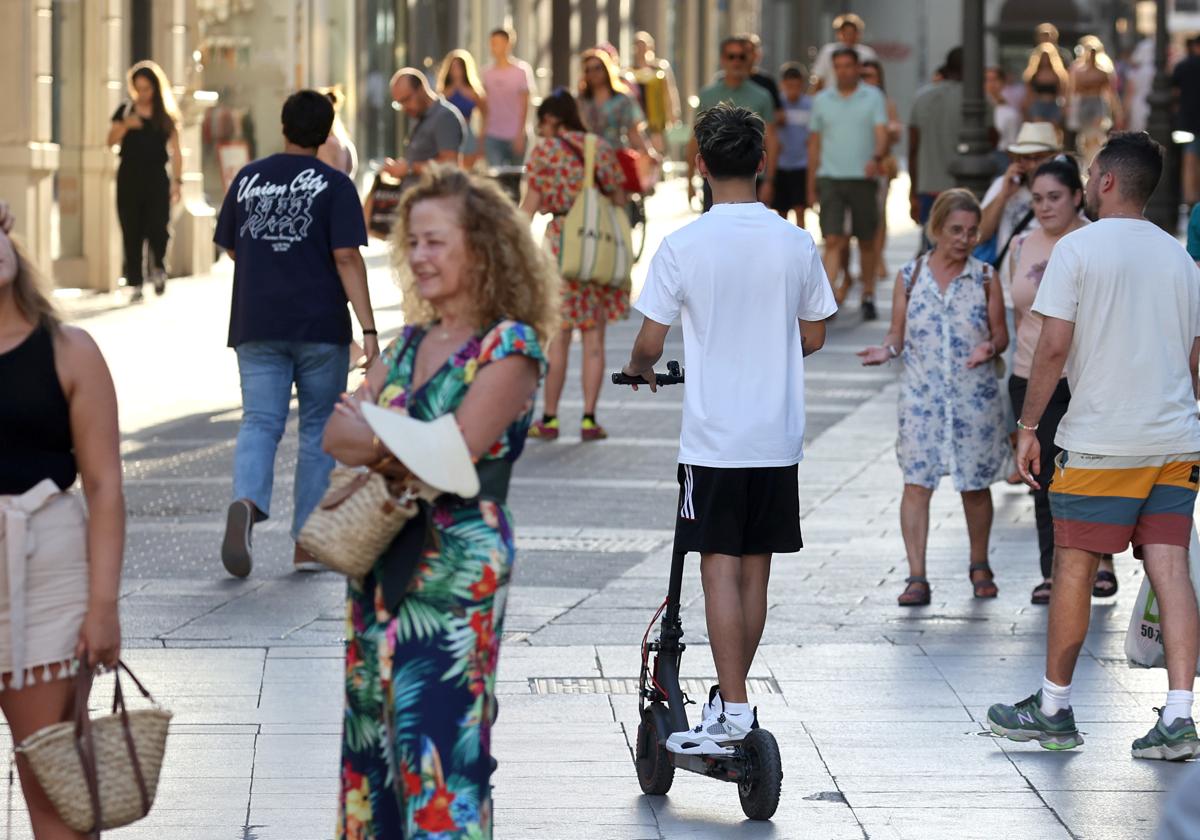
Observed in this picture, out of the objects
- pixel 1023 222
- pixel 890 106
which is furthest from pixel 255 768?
pixel 890 106

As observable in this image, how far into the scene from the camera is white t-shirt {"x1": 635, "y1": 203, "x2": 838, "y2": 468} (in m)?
6.13

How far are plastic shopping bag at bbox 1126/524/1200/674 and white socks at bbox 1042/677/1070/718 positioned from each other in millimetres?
377

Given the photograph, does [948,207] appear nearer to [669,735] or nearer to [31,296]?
[669,735]

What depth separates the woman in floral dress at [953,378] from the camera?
8852mm

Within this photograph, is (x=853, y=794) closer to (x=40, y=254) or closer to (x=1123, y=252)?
(x=1123, y=252)

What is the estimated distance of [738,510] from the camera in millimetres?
6172

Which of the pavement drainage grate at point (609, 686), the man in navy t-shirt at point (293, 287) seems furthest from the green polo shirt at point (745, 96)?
the pavement drainage grate at point (609, 686)

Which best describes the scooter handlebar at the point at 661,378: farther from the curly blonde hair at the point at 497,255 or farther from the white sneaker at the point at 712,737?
the curly blonde hair at the point at 497,255

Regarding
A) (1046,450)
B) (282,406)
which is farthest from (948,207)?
(282,406)

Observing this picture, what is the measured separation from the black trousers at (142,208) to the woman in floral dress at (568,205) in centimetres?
686

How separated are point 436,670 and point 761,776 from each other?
5.70 feet

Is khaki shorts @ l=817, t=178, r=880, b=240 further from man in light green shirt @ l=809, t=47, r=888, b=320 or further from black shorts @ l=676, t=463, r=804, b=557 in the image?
black shorts @ l=676, t=463, r=804, b=557

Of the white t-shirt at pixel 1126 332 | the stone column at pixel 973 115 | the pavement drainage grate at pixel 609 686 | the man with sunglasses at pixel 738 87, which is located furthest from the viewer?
the man with sunglasses at pixel 738 87

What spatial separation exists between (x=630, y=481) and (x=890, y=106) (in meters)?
10.8
